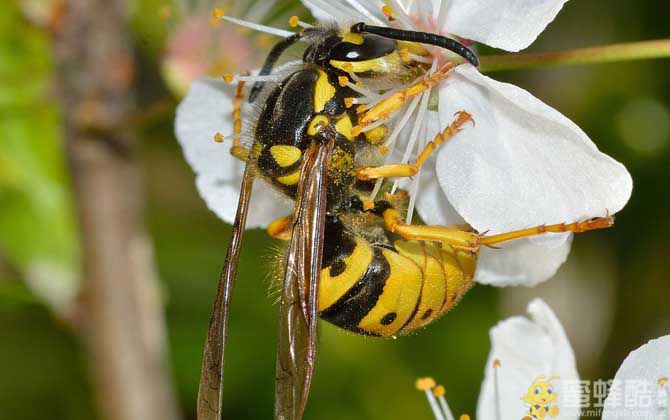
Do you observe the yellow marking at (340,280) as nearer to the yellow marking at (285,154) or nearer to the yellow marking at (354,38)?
the yellow marking at (285,154)

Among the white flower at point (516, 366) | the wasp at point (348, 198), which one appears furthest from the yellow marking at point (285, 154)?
the white flower at point (516, 366)

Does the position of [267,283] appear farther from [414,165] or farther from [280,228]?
[414,165]

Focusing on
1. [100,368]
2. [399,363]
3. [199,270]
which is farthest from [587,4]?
[100,368]

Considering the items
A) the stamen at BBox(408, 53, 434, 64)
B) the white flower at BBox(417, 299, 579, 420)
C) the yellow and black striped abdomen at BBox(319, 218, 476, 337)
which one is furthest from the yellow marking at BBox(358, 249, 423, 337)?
the stamen at BBox(408, 53, 434, 64)

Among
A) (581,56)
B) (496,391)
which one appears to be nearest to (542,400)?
(496,391)

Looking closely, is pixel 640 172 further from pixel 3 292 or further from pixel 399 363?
pixel 3 292

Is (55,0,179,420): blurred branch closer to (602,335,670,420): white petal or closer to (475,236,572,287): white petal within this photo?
(475,236,572,287): white petal
